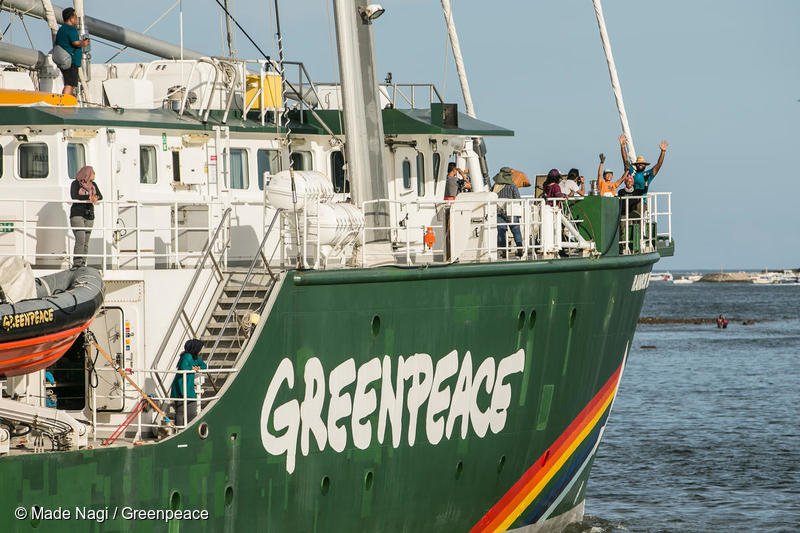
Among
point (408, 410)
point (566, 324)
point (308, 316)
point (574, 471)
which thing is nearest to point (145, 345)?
point (308, 316)

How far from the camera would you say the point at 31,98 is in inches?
677

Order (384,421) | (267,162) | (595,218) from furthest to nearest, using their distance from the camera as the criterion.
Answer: (595,218), (267,162), (384,421)

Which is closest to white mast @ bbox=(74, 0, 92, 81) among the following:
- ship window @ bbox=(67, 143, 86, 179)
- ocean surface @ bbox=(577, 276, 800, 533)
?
ship window @ bbox=(67, 143, 86, 179)

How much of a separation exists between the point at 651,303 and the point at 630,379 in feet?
286

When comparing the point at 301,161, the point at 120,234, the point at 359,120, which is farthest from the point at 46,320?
the point at 301,161

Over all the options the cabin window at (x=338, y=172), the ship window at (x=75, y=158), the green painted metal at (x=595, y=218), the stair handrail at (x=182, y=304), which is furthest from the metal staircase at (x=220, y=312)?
the green painted metal at (x=595, y=218)

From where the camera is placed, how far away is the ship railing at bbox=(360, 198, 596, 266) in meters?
17.9

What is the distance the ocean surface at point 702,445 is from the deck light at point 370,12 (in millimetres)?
9437

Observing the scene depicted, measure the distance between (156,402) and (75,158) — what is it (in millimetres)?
3554

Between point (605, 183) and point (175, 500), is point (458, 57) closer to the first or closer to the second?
point (605, 183)

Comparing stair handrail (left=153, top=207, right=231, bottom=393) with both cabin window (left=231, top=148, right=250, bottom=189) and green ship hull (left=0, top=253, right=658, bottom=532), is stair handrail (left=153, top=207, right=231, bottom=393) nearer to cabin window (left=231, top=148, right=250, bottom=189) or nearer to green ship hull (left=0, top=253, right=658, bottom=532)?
green ship hull (left=0, top=253, right=658, bottom=532)

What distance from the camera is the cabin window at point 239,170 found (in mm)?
18663

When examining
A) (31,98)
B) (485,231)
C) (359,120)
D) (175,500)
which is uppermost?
(31,98)

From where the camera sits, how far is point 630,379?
51.8 m
